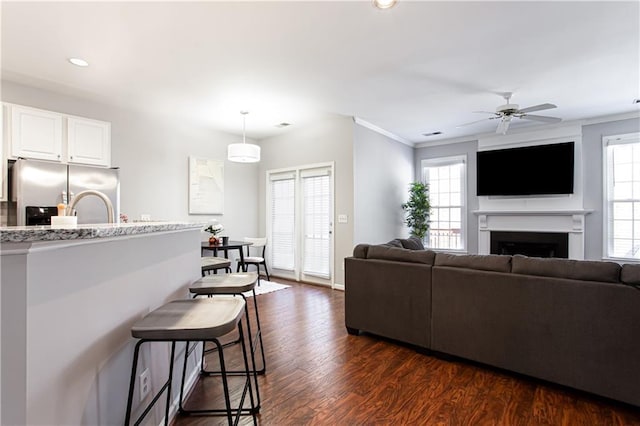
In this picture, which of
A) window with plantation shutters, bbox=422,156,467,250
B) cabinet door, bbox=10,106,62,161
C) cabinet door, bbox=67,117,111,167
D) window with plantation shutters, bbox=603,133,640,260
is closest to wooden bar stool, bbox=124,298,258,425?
cabinet door, bbox=10,106,62,161

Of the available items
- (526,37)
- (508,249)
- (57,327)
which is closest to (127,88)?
(57,327)

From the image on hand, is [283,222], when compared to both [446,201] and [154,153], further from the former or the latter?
[446,201]

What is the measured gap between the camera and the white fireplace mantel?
201 inches

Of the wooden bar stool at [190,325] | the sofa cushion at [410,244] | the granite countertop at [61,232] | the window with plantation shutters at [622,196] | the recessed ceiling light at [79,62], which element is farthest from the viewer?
the window with plantation shutters at [622,196]

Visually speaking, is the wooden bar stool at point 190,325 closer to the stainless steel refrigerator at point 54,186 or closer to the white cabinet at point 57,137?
the stainless steel refrigerator at point 54,186

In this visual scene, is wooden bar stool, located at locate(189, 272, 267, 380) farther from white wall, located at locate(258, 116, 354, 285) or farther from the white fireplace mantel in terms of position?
the white fireplace mantel

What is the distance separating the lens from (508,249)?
5777 mm

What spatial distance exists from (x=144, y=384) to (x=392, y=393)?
60.0 inches

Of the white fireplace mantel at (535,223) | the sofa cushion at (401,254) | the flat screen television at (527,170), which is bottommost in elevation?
the sofa cushion at (401,254)

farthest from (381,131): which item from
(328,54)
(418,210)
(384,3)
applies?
(384,3)

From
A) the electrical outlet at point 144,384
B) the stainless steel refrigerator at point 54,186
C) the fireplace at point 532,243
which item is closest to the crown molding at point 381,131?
the fireplace at point 532,243

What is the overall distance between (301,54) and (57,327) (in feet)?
9.19

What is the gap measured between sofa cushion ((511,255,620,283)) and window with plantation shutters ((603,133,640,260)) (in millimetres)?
4004

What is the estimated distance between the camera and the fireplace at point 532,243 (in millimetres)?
5234
